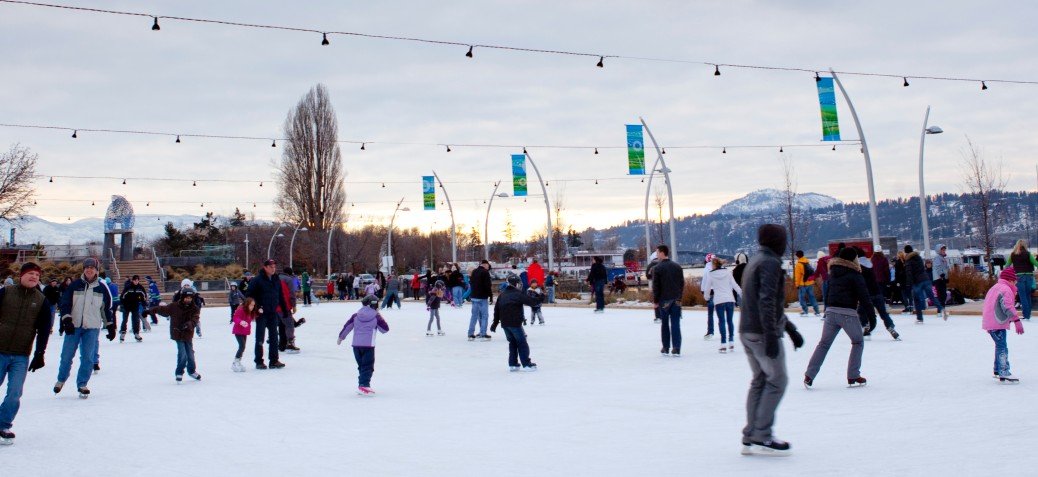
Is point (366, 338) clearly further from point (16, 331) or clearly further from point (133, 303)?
point (133, 303)

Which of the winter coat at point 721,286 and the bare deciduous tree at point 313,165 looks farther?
the bare deciduous tree at point 313,165

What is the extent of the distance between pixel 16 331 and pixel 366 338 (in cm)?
398

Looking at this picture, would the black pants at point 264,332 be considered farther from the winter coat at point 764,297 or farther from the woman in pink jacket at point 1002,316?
the woman in pink jacket at point 1002,316

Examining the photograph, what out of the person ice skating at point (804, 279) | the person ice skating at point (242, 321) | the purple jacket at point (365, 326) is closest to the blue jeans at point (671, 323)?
the purple jacket at point (365, 326)

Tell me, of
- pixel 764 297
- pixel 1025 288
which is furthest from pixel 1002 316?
pixel 1025 288

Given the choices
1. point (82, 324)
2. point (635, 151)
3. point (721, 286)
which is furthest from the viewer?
point (635, 151)

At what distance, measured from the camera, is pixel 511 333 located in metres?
12.5

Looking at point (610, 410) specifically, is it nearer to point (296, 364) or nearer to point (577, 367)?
point (577, 367)

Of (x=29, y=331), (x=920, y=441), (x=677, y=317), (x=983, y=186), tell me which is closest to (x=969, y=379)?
(x=920, y=441)

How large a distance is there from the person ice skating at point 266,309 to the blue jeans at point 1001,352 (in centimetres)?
986

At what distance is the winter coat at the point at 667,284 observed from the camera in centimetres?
1323

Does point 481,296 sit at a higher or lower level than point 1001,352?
higher

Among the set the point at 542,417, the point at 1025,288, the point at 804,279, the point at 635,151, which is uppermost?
the point at 635,151

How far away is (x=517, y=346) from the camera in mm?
12508
